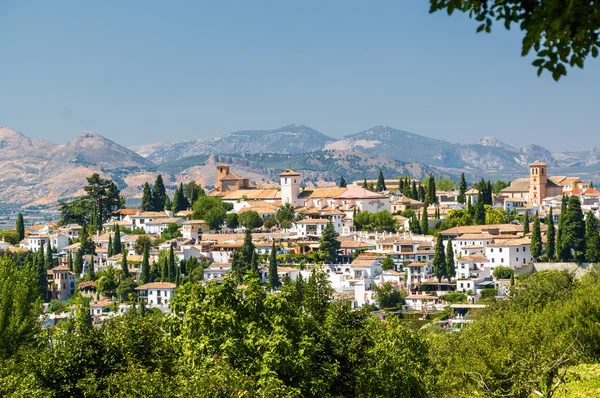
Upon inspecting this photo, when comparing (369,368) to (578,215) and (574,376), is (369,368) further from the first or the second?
(578,215)

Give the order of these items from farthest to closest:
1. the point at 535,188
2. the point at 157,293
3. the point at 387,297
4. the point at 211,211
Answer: the point at 535,188
the point at 211,211
the point at 157,293
the point at 387,297

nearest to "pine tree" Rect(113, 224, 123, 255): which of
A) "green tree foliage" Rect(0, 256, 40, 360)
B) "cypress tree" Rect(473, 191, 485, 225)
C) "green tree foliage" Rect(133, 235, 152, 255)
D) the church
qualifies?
"green tree foliage" Rect(133, 235, 152, 255)

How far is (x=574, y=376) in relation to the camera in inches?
691

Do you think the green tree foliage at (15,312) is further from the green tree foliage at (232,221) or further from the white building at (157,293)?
the green tree foliage at (232,221)

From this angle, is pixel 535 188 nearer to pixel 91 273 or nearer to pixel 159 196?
pixel 159 196

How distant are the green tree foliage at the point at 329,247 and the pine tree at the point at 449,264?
8.32 meters

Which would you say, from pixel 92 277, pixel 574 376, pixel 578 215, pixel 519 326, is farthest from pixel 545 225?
pixel 574 376

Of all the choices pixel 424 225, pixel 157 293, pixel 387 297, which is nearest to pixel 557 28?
pixel 387 297

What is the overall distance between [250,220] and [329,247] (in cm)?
1127

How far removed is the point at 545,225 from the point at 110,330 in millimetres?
53351

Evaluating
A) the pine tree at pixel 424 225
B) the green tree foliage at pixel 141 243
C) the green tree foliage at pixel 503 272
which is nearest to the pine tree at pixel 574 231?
the green tree foliage at pixel 503 272

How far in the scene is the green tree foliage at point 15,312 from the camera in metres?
21.2

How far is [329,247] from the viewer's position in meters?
62.9

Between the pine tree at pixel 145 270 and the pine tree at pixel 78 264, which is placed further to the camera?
the pine tree at pixel 78 264
